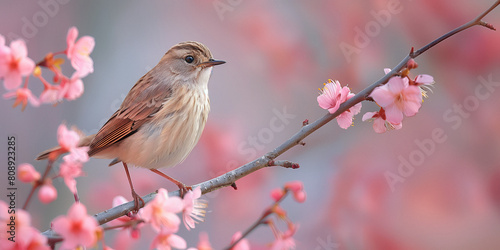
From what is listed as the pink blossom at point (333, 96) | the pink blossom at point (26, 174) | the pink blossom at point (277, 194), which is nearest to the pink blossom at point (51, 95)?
the pink blossom at point (26, 174)

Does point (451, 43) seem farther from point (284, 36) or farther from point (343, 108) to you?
point (343, 108)

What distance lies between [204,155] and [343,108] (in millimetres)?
1541

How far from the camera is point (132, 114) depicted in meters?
1.65

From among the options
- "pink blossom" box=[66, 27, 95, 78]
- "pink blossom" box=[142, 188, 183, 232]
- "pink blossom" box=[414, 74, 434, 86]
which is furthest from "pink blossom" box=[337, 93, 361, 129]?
"pink blossom" box=[66, 27, 95, 78]

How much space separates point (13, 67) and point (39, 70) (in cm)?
4

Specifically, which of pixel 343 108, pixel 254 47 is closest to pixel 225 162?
pixel 254 47

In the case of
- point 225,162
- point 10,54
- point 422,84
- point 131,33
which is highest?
point 131,33

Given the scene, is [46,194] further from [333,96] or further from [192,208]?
[333,96]

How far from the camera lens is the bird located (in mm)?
1588

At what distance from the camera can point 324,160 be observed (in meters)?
2.38

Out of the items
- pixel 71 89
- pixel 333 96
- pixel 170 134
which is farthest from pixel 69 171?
pixel 170 134

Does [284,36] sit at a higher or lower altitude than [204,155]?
higher

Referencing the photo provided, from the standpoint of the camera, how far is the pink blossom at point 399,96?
94 cm

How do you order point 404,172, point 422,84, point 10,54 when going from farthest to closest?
point 404,172 < point 422,84 < point 10,54
